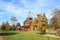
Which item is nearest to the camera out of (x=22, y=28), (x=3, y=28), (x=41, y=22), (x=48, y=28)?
(x=41, y=22)

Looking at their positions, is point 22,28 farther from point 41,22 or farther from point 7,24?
point 41,22

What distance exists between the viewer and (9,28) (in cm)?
5009

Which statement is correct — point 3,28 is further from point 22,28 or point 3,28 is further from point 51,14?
point 51,14

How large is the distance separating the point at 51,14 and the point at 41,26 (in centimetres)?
318

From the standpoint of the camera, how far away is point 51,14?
29.8m

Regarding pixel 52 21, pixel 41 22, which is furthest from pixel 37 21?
pixel 52 21

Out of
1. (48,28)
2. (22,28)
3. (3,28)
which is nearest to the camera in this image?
(48,28)

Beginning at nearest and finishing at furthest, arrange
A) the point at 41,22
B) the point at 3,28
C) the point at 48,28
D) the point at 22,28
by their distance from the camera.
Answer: the point at 41,22, the point at 48,28, the point at 3,28, the point at 22,28

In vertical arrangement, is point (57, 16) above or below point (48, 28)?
above

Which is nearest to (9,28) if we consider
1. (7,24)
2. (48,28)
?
(7,24)

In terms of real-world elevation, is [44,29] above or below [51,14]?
below

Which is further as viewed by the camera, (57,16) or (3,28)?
(3,28)

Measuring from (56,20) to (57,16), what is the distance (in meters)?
0.93

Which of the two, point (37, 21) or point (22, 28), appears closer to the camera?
point (37, 21)
